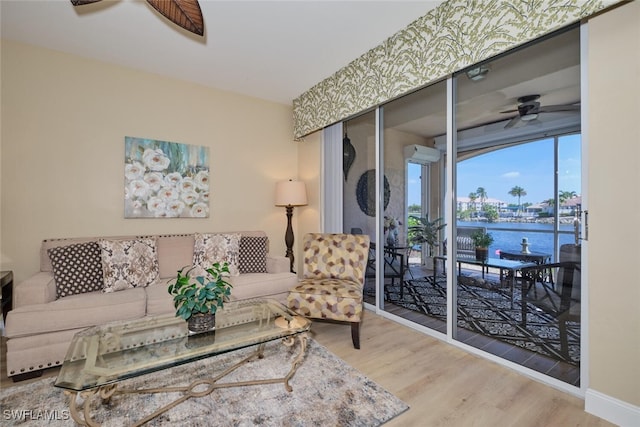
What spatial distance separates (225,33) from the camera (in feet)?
8.44

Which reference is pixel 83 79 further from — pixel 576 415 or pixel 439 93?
pixel 576 415

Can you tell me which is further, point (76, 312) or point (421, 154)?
point (421, 154)

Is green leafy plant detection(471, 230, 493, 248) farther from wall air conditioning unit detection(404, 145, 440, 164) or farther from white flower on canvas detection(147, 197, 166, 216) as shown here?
white flower on canvas detection(147, 197, 166, 216)

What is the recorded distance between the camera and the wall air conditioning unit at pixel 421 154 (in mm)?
2705

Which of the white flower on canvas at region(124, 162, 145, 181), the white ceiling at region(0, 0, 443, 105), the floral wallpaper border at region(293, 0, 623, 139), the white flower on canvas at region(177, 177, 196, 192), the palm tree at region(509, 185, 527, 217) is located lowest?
the palm tree at region(509, 185, 527, 217)

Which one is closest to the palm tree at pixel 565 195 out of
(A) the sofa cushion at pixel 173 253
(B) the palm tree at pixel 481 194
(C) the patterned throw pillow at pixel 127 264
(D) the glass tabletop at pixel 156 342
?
(B) the palm tree at pixel 481 194

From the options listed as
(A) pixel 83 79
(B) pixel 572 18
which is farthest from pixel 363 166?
(A) pixel 83 79

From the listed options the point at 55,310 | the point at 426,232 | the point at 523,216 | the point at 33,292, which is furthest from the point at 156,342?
the point at 523,216

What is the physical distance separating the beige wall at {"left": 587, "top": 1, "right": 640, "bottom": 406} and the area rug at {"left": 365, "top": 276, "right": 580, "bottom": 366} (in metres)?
0.24

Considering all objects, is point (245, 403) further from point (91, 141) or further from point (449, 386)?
point (91, 141)

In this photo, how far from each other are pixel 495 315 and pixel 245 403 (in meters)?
1.97

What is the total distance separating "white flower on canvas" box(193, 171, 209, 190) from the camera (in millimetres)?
3535

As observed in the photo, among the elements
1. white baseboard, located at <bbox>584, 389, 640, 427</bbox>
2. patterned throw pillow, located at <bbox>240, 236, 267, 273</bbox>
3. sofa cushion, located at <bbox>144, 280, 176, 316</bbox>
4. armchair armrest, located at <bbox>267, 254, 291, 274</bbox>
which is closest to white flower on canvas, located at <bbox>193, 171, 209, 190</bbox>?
patterned throw pillow, located at <bbox>240, 236, 267, 273</bbox>

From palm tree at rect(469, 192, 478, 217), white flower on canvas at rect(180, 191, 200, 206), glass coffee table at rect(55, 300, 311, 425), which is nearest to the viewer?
glass coffee table at rect(55, 300, 311, 425)
